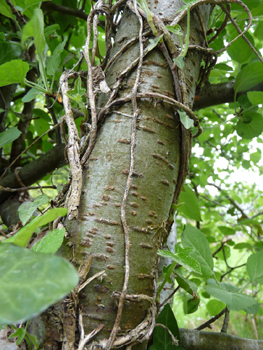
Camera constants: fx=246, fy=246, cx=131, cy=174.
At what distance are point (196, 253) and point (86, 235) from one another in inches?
8.7

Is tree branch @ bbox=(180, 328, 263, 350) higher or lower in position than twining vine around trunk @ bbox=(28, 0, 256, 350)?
lower

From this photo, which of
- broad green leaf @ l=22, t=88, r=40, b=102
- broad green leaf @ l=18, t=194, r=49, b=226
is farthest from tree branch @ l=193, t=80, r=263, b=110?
broad green leaf @ l=18, t=194, r=49, b=226

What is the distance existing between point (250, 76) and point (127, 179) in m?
0.51

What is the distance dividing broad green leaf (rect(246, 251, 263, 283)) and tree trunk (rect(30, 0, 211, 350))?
0.58ft

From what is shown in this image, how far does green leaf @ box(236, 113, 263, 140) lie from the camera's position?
0.74m

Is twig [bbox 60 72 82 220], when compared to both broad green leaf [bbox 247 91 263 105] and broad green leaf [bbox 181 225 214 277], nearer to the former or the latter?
broad green leaf [bbox 181 225 214 277]

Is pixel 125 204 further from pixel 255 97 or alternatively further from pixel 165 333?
pixel 255 97

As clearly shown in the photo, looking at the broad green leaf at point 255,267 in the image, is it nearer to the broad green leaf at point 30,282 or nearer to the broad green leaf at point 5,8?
the broad green leaf at point 30,282

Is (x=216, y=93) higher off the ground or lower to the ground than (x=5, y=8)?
lower

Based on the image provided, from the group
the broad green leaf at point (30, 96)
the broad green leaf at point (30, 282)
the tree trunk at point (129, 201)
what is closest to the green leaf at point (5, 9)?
the broad green leaf at point (30, 96)

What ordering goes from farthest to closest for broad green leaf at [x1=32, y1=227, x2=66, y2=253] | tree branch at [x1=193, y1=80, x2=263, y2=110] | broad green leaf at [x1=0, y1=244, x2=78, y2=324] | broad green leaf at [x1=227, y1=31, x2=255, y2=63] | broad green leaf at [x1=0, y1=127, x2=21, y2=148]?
tree branch at [x1=193, y1=80, x2=263, y2=110]
broad green leaf at [x1=227, y1=31, x2=255, y2=63]
broad green leaf at [x1=0, y1=127, x2=21, y2=148]
broad green leaf at [x1=32, y1=227, x2=66, y2=253]
broad green leaf at [x1=0, y1=244, x2=78, y2=324]

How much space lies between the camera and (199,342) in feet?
1.65

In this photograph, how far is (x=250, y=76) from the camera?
683 millimetres

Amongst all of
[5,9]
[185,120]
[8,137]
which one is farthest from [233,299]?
[5,9]
